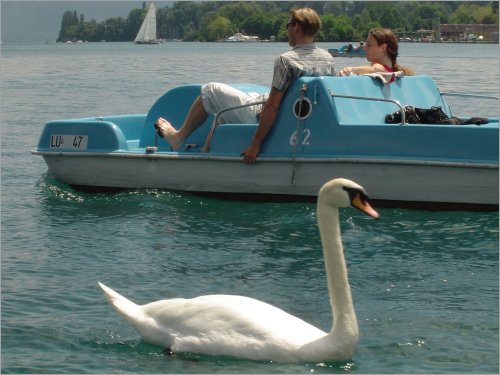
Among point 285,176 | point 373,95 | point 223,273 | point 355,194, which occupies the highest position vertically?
point 355,194

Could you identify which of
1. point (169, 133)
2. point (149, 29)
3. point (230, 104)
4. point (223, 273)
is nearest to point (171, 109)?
point (169, 133)

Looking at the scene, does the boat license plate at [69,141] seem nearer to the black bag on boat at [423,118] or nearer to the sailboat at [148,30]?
the black bag on boat at [423,118]

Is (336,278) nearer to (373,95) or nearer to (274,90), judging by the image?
(274,90)

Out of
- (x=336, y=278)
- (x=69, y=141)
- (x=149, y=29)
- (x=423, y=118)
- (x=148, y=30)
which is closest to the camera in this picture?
(x=336, y=278)

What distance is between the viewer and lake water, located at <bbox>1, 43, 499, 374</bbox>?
7.18 m

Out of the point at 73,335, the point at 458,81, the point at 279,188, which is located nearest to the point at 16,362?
the point at 73,335

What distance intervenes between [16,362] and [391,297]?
8.65 ft

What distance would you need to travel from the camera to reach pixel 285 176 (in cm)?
1170

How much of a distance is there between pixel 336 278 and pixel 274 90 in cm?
473

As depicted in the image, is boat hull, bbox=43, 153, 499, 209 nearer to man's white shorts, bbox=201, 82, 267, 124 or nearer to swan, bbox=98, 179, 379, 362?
man's white shorts, bbox=201, 82, 267, 124

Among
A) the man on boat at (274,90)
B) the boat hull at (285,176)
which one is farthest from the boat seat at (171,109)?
the man on boat at (274,90)

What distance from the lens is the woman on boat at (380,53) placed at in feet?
39.9

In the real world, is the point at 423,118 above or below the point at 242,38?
above

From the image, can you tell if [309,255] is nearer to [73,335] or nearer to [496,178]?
[496,178]
